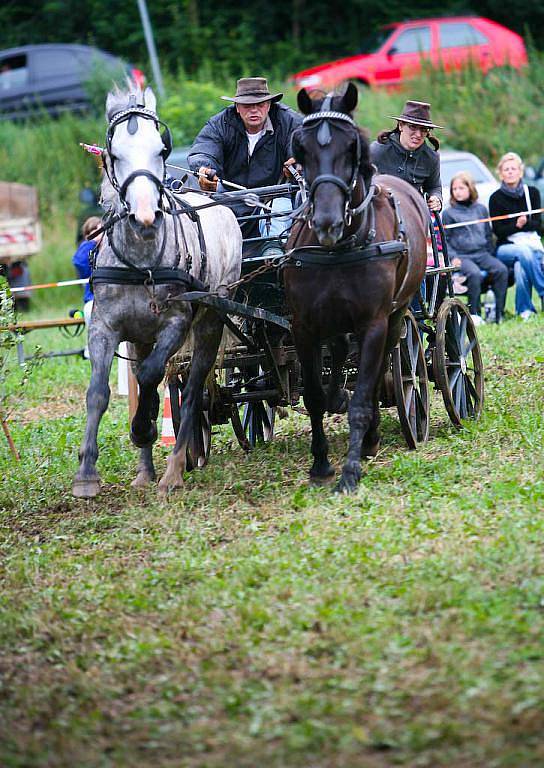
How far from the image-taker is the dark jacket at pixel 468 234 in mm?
14211

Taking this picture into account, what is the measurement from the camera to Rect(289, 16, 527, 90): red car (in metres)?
23.0

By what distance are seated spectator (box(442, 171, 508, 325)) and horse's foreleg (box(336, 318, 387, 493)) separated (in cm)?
699

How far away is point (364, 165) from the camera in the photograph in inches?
265

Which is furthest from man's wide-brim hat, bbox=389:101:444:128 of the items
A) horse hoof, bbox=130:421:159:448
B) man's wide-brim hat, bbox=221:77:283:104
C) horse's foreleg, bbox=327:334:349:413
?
horse hoof, bbox=130:421:159:448

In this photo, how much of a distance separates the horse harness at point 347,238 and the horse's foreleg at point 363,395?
378 mm

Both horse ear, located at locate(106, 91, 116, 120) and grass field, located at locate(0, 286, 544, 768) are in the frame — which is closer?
grass field, located at locate(0, 286, 544, 768)

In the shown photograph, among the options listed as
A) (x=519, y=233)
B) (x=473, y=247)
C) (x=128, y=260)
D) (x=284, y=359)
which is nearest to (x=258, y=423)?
(x=284, y=359)

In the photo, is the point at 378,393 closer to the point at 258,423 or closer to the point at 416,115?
the point at 258,423

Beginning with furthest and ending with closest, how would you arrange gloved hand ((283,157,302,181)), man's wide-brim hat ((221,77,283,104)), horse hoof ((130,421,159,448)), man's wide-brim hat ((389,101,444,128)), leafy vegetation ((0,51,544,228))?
1. leafy vegetation ((0,51,544,228))
2. man's wide-brim hat ((389,101,444,128))
3. man's wide-brim hat ((221,77,283,104))
4. gloved hand ((283,157,302,181))
5. horse hoof ((130,421,159,448))

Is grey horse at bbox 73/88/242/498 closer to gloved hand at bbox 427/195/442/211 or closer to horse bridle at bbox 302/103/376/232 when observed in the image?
horse bridle at bbox 302/103/376/232

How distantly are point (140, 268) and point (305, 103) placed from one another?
1.24 metres

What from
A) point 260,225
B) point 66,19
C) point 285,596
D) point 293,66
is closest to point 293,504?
point 285,596

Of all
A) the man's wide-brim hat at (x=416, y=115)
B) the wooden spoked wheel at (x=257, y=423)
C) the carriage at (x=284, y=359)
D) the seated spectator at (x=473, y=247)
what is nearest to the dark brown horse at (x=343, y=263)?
the carriage at (x=284, y=359)

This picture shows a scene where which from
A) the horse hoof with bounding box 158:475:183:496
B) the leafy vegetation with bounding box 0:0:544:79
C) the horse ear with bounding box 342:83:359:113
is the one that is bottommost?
the horse hoof with bounding box 158:475:183:496
